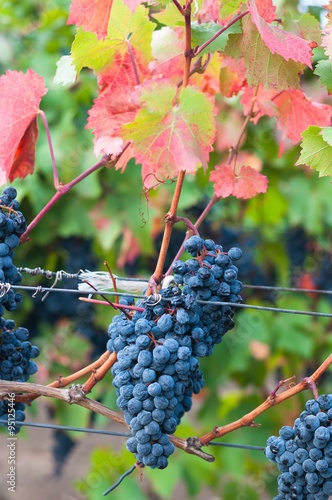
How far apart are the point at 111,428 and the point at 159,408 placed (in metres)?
3.34

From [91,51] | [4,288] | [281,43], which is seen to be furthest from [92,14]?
[4,288]

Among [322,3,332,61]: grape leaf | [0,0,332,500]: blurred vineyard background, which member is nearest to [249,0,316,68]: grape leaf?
[322,3,332,61]: grape leaf

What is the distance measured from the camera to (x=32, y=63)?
7.19 feet

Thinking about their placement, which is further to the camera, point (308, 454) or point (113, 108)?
point (113, 108)

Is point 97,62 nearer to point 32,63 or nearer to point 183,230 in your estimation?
point 183,230

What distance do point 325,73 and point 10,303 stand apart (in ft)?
1.56

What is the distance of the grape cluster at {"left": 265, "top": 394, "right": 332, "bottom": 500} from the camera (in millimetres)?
738

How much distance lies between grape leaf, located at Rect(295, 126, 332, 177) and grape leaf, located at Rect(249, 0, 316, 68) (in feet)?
0.27

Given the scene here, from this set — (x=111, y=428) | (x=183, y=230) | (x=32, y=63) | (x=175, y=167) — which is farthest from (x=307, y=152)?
(x=111, y=428)

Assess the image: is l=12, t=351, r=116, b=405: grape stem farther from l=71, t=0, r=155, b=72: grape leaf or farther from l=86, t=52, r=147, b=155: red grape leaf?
l=71, t=0, r=155, b=72: grape leaf

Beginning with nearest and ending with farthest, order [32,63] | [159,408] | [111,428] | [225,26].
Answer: [159,408]
[225,26]
[32,63]
[111,428]

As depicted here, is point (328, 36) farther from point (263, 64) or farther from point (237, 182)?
point (237, 182)

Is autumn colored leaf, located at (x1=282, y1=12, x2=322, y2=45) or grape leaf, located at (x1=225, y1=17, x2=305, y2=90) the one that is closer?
→ grape leaf, located at (x1=225, y1=17, x2=305, y2=90)

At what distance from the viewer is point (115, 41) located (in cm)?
93
